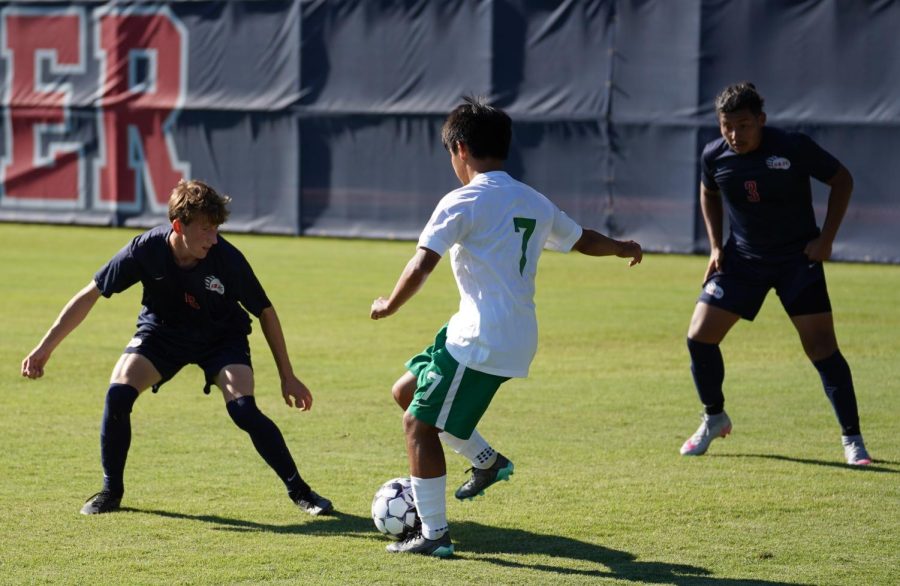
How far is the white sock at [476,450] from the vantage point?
18.7 feet

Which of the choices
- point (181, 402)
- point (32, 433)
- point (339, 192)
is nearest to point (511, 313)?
point (32, 433)

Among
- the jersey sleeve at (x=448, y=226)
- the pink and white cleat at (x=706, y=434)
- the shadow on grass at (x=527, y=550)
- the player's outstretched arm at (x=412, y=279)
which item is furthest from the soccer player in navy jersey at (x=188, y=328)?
the pink and white cleat at (x=706, y=434)

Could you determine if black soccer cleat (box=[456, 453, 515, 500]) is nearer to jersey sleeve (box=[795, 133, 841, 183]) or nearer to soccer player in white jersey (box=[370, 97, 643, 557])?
soccer player in white jersey (box=[370, 97, 643, 557])

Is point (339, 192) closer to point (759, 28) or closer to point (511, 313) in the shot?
point (759, 28)

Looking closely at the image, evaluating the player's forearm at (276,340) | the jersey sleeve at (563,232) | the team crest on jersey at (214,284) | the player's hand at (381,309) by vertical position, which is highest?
the jersey sleeve at (563,232)

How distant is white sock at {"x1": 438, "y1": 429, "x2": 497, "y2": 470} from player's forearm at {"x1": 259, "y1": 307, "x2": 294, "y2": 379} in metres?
0.72

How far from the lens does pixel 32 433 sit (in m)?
7.41

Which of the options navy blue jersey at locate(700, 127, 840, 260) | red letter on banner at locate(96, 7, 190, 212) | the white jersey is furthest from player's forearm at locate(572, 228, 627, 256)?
red letter on banner at locate(96, 7, 190, 212)

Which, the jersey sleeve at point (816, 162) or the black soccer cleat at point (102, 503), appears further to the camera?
the jersey sleeve at point (816, 162)

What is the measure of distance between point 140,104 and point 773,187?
1753cm

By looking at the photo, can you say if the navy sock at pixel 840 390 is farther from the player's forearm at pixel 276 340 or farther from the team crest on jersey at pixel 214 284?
the team crest on jersey at pixel 214 284

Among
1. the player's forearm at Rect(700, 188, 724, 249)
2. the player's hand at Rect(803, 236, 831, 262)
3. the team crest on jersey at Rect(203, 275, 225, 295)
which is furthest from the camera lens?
the player's forearm at Rect(700, 188, 724, 249)

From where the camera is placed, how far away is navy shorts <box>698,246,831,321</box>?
7.08 meters

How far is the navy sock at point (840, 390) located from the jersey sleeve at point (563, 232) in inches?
91.9
